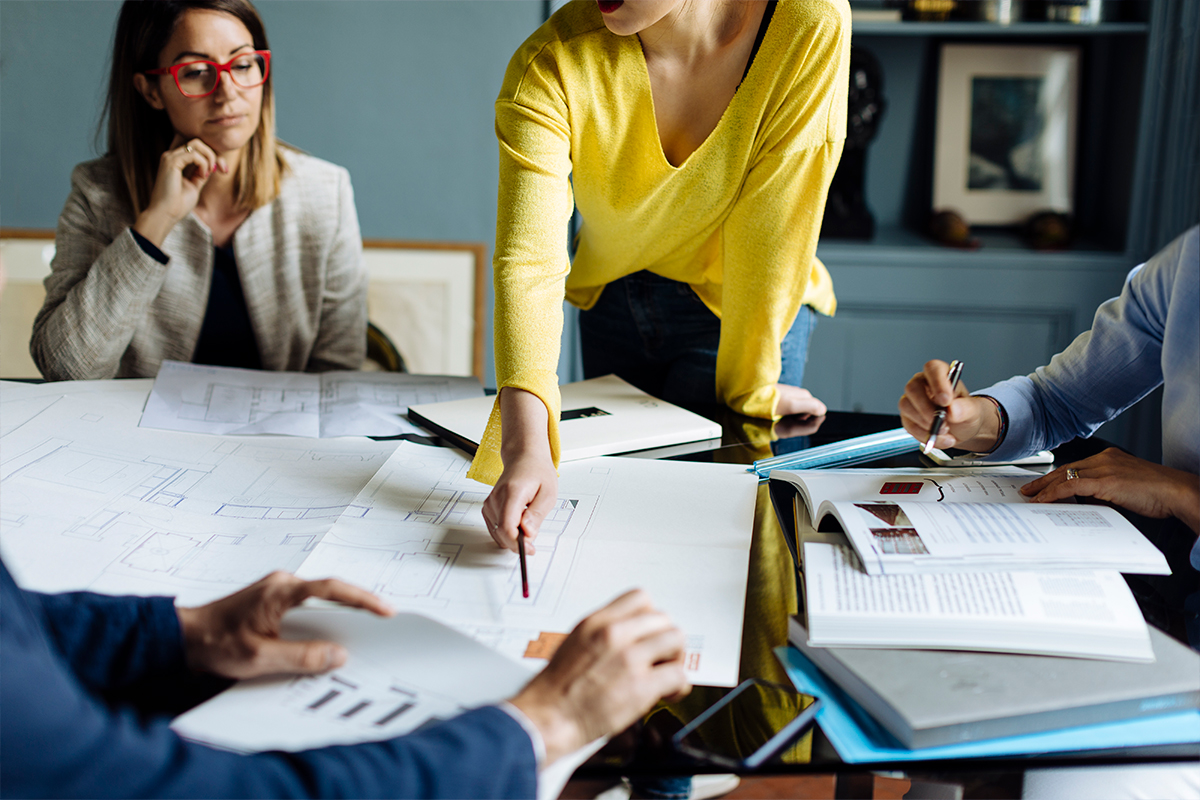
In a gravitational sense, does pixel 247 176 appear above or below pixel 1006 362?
above

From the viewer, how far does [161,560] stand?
803 mm

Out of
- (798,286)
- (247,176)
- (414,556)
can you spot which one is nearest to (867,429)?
(798,286)

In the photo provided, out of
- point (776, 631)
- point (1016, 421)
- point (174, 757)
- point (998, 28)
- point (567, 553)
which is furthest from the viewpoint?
point (998, 28)

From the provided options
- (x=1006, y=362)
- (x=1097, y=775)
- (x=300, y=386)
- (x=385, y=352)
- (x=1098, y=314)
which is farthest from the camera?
(x=1006, y=362)

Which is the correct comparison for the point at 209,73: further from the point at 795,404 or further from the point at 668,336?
the point at 795,404

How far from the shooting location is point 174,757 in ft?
1.65

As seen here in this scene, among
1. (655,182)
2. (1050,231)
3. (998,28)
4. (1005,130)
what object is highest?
(998,28)

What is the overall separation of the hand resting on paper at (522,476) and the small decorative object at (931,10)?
81.8 inches

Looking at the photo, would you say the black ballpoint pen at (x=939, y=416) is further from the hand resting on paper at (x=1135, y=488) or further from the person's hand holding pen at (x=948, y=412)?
the hand resting on paper at (x=1135, y=488)

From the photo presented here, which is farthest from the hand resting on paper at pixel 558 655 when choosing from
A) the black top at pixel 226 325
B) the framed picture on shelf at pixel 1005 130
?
the framed picture on shelf at pixel 1005 130

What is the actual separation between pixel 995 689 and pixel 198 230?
151cm

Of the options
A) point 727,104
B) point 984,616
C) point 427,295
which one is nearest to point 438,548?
point 984,616

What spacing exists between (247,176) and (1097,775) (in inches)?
62.4

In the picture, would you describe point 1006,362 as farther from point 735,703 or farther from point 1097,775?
point 735,703
